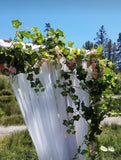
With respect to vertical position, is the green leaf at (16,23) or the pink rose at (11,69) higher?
the green leaf at (16,23)

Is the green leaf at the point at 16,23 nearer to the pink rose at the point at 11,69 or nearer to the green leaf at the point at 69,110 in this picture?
the pink rose at the point at 11,69

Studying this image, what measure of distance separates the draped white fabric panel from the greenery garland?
0.20 feet

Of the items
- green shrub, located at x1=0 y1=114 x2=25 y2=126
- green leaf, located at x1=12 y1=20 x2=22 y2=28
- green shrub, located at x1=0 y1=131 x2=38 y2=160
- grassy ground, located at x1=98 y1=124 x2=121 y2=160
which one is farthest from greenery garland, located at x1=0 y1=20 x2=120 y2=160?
green shrub, located at x1=0 y1=114 x2=25 y2=126

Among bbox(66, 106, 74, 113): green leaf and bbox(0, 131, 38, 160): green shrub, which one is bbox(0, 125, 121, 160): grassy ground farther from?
bbox(66, 106, 74, 113): green leaf

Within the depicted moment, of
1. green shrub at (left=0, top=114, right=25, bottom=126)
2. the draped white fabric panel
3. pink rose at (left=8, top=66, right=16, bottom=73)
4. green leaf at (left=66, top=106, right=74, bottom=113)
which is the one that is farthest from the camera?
green shrub at (left=0, top=114, right=25, bottom=126)

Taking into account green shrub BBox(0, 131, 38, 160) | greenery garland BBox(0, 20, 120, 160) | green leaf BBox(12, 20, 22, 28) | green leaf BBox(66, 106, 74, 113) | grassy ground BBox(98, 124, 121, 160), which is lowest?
grassy ground BBox(98, 124, 121, 160)

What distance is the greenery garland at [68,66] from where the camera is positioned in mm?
1368

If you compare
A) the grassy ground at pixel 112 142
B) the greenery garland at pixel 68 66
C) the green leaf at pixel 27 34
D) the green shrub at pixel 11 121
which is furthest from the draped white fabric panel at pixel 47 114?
the green shrub at pixel 11 121

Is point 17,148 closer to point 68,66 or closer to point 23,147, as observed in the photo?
point 23,147

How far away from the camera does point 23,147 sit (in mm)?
3160

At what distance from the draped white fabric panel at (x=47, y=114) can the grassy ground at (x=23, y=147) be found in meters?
1.26

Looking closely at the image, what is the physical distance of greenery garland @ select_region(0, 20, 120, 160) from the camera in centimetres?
137

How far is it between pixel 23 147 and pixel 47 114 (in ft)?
5.92

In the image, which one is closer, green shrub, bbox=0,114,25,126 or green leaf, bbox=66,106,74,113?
green leaf, bbox=66,106,74,113
